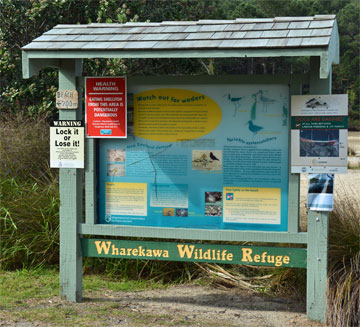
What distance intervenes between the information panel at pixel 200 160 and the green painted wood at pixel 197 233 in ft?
0.29

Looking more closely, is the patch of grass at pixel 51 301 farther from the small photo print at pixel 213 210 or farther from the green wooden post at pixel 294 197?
the green wooden post at pixel 294 197

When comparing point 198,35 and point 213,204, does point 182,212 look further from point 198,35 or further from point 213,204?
point 198,35

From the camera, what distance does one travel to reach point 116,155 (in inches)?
204

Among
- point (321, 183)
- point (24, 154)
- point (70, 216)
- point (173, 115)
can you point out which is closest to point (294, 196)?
point (321, 183)

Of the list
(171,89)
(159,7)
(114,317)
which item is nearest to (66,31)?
(171,89)

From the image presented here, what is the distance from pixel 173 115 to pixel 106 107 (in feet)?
2.01

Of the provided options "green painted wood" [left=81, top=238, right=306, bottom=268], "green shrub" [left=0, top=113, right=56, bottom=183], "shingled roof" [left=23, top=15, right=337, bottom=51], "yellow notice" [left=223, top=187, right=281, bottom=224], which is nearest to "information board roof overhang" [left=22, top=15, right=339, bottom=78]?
"shingled roof" [left=23, top=15, right=337, bottom=51]

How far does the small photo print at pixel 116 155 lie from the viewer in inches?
203

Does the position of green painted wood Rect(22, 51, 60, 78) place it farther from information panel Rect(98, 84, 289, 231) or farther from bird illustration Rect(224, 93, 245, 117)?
bird illustration Rect(224, 93, 245, 117)

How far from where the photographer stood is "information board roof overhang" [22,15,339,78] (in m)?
4.32

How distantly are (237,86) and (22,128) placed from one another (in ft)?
12.3

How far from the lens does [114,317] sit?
490cm

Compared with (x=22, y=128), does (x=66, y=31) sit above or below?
above

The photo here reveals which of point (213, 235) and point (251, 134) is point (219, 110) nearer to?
point (251, 134)
